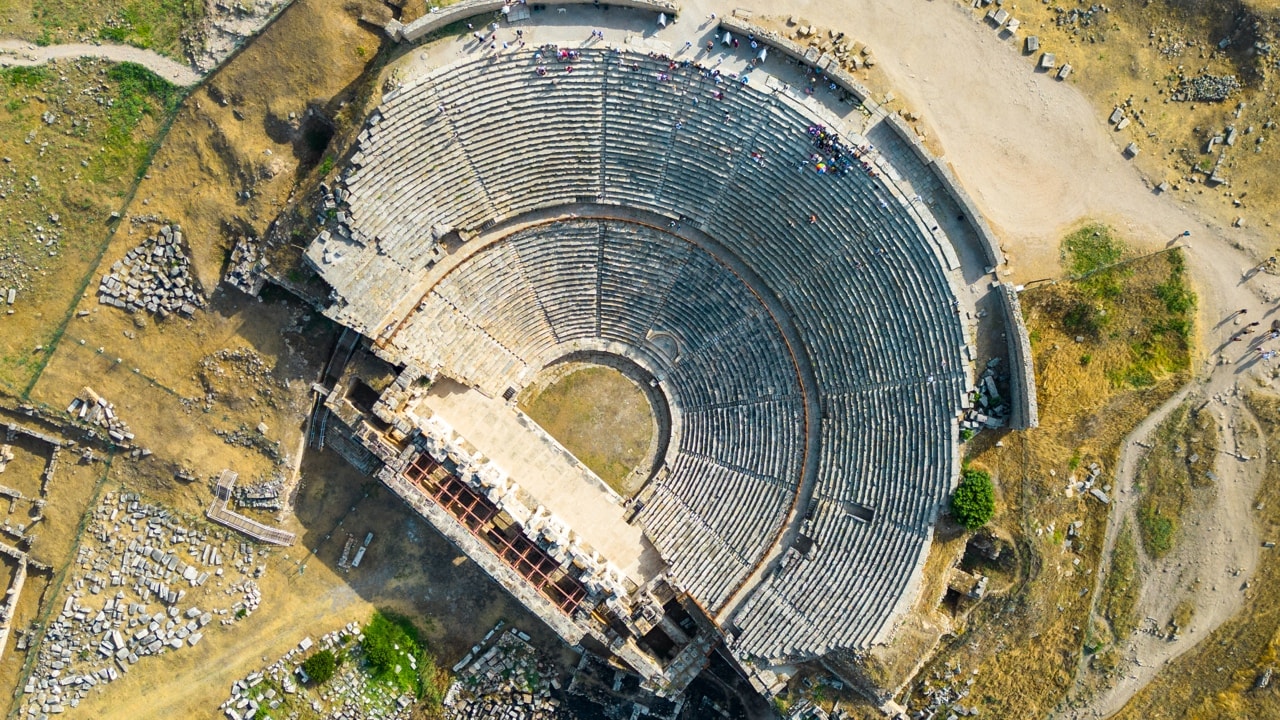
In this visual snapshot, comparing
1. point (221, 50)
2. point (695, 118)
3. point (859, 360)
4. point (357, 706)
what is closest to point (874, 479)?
point (859, 360)

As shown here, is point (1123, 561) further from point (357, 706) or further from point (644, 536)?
point (357, 706)

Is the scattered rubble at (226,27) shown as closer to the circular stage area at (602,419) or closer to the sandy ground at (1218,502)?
the circular stage area at (602,419)

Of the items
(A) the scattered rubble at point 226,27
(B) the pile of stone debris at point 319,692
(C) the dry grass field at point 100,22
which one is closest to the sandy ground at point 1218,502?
(B) the pile of stone debris at point 319,692

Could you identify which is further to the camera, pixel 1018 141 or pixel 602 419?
pixel 602 419

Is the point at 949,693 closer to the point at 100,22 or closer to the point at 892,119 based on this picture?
the point at 892,119

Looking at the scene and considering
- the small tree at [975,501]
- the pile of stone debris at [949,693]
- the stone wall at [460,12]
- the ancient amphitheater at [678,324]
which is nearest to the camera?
the small tree at [975,501]

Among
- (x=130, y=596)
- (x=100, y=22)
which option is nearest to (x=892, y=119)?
(x=100, y=22)
